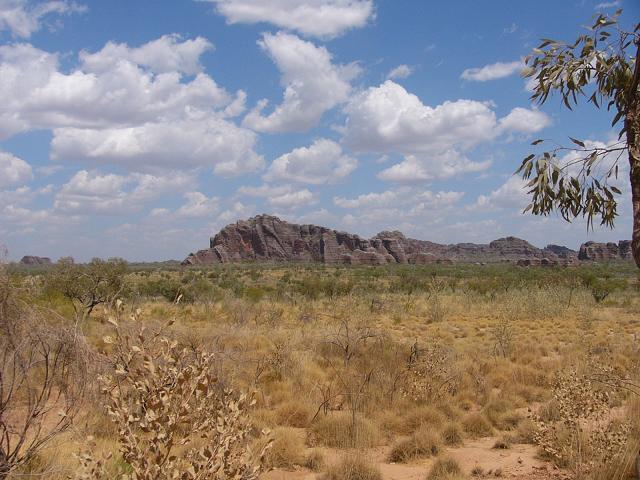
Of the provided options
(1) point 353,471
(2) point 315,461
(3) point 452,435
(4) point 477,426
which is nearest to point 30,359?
(2) point 315,461

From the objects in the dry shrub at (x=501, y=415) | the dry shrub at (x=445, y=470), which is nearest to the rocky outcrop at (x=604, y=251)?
the dry shrub at (x=501, y=415)

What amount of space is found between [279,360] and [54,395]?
4.23m

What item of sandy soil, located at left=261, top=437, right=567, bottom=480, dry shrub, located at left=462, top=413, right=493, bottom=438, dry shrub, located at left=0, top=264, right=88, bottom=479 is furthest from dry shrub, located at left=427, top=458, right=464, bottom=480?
dry shrub, located at left=0, top=264, right=88, bottom=479

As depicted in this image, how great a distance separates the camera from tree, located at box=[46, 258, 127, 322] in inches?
695

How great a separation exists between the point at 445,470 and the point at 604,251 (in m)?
129

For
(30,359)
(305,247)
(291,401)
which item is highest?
(305,247)

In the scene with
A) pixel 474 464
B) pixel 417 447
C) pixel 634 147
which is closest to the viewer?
pixel 634 147

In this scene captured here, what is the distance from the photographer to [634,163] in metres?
4.25

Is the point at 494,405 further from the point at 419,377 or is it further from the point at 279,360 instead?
the point at 279,360

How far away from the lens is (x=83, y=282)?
1822cm

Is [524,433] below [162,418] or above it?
below

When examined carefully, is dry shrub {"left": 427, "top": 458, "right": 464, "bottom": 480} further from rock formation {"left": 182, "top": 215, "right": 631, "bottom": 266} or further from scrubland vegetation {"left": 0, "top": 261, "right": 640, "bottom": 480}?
rock formation {"left": 182, "top": 215, "right": 631, "bottom": 266}

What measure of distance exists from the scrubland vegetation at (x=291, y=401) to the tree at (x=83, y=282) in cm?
8

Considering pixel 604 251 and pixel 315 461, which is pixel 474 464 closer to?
pixel 315 461
